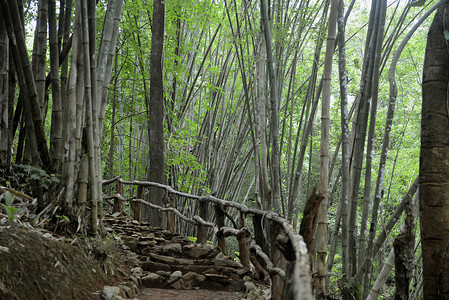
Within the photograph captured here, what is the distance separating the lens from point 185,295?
2740mm

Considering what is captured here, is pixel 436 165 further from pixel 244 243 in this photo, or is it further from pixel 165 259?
pixel 165 259

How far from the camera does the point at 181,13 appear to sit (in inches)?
210

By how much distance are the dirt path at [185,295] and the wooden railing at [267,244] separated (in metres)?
0.24

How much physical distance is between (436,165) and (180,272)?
2016 millimetres

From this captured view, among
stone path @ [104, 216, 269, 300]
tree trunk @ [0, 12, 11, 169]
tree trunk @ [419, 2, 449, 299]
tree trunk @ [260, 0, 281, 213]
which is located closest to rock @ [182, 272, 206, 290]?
stone path @ [104, 216, 269, 300]

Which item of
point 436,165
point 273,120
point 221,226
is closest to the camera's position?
point 436,165

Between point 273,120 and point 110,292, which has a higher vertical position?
point 273,120

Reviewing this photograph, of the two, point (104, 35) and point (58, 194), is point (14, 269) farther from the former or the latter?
point (104, 35)

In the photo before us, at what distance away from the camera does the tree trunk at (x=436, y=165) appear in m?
1.46

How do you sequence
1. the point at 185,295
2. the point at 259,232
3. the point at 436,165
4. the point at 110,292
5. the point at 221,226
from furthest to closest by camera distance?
the point at 221,226, the point at 259,232, the point at 185,295, the point at 110,292, the point at 436,165

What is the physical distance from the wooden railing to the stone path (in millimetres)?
143

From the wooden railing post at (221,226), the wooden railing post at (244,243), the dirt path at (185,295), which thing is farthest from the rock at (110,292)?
the wooden railing post at (221,226)

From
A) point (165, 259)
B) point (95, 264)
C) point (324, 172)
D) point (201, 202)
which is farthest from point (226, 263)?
point (324, 172)

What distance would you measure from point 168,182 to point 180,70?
Result: 4.96 ft
